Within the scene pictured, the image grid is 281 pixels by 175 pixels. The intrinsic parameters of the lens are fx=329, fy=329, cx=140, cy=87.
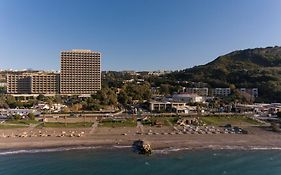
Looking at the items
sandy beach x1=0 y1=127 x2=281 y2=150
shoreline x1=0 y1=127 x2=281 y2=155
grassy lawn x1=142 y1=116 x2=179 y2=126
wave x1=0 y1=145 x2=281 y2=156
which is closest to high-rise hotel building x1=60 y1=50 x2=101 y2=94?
grassy lawn x1=142 y1=116 x2=179 y2=126

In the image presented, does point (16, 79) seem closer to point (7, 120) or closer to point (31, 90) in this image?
point (31, 90)

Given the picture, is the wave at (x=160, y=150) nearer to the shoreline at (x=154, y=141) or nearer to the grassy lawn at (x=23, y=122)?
the shoreline at (x=154, y=141)

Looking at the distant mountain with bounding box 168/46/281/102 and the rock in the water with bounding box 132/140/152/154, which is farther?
the distant mountain with bounding box 168/46/281/102

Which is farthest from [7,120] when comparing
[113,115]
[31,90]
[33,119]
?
[31,90]

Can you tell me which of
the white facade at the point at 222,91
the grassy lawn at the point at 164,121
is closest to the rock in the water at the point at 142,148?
the grassy lawn at the point at 164,121

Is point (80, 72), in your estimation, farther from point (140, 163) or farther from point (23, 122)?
point (140, 163)

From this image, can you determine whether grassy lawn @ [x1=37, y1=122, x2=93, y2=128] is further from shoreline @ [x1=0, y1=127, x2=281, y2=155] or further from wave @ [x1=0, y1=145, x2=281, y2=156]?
wave @ [x1=0, y1=145, x2=281, y2=156]
